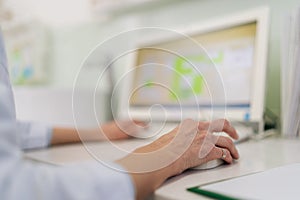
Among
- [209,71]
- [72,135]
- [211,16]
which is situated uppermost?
[211,16]

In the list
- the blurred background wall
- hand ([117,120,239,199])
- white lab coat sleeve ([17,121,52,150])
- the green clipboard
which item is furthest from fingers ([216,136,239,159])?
the blurred background wall

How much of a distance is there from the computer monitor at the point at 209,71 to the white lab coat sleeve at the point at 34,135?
36 cm

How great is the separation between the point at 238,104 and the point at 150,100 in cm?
32

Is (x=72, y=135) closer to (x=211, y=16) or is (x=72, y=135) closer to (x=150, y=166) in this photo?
(x=150, y=166)

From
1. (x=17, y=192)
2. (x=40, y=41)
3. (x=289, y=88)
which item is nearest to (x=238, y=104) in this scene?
(x=289, y=88)

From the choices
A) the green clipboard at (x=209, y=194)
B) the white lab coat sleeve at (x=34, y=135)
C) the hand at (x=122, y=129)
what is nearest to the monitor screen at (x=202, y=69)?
the hand at (x=122, y=129)

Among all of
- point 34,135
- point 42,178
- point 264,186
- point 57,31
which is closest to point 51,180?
point 42,178

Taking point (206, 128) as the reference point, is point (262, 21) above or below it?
above

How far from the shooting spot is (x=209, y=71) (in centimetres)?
91

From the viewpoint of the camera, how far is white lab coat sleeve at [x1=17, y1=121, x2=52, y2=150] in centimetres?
90

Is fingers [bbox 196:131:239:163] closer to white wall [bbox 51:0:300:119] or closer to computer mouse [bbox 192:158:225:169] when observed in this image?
computer mouse [bbox 192:158:225:169]

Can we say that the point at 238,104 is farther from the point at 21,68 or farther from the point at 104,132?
the point at 21,68

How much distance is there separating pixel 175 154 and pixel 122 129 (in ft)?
1.67

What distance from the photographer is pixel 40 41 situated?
6.45 ft
